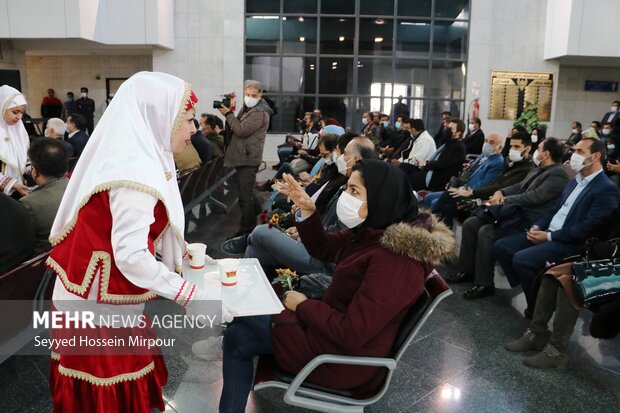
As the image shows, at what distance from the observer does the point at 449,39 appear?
14.7 meters

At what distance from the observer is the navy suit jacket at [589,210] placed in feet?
11.3

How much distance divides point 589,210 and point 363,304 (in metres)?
2.43

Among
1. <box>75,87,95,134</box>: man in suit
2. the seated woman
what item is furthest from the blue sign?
the seated woman

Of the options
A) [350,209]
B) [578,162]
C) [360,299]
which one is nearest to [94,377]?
[360,299]

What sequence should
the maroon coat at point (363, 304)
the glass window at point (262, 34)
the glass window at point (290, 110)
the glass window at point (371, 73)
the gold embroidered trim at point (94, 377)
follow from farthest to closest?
the glass window at point (290, 110) < the glass window at point (371, 73) < the glass window at point (262, 34) < the maroon coat at point (363, 304) < the gold embroidered trim at point (94, 377)

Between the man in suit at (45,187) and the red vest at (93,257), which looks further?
the man in suit at (45,187)

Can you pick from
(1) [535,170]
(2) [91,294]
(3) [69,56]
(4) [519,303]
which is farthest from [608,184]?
(3) [69,56]

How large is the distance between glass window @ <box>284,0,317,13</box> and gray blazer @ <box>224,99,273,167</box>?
9779 millimetres

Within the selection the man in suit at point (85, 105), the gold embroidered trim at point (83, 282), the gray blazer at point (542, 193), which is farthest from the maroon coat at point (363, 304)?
the man in suit at point (85, 105)

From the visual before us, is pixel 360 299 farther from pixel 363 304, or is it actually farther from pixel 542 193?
pixel 542 193

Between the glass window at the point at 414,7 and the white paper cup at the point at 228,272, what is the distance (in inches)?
556

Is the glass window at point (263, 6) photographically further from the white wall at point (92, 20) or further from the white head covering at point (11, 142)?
the white head covering at point (11, 142)

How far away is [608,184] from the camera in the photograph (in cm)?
350

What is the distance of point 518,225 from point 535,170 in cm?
51
